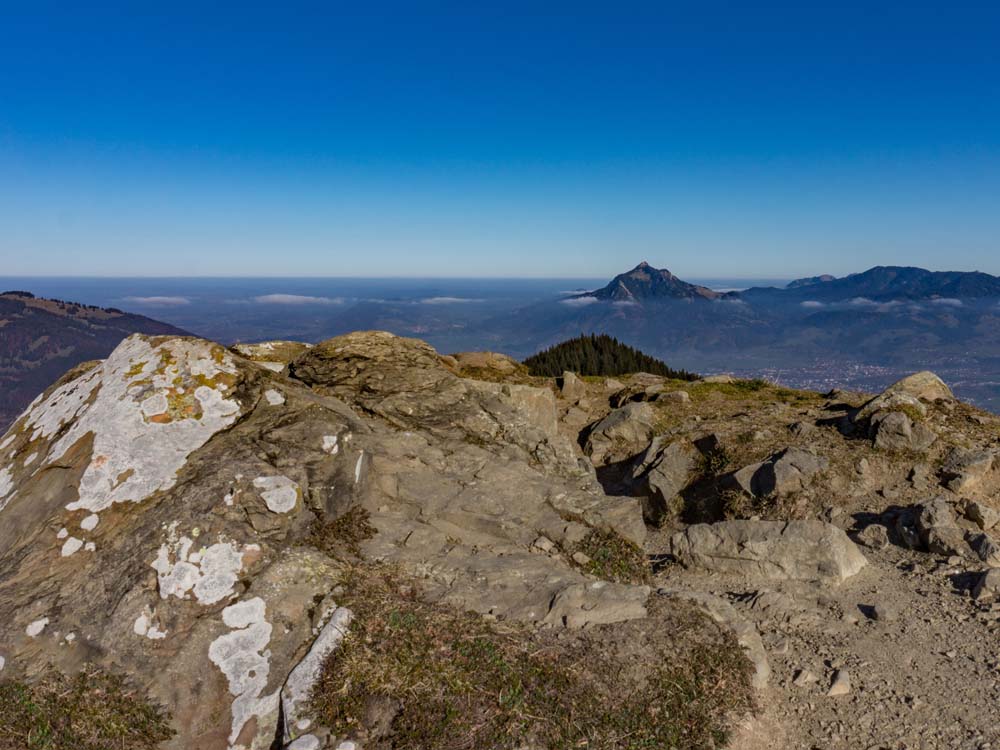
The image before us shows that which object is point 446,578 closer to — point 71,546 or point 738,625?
point 738,625

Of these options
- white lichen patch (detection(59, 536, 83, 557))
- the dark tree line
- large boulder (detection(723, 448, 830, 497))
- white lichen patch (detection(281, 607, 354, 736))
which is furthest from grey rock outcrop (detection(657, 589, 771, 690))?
the dark tree line

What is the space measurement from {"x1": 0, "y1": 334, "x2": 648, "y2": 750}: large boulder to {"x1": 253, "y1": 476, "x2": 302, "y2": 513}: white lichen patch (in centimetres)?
3

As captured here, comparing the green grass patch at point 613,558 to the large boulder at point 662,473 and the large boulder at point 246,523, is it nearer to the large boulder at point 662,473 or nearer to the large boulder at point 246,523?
the large boulder at point 246,523

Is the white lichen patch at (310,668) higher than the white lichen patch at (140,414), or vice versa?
the white lichen patch at (140,414)

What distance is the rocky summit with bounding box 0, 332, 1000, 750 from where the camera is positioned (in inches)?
235

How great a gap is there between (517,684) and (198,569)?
4703 mm

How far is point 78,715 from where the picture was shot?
19.1 ft

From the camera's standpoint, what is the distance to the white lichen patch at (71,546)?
25.6 feet

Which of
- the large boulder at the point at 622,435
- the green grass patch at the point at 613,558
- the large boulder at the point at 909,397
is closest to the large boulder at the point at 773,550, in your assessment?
the green grass patch at the point at 613,558

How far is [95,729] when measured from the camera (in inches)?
225

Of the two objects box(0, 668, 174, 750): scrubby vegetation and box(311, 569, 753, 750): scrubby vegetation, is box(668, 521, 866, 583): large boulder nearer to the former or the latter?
box(311, 569, 753, 750): scrubby vegetation

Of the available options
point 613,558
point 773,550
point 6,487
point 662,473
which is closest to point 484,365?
point 662,473

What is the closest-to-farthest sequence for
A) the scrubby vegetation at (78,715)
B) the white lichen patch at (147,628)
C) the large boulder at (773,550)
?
1. the scrubby vegetation at (78,715)
2. the white lichen patch at (147,628)
3. the large boulder at (773,550)

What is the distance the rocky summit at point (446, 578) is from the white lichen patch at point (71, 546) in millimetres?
26
